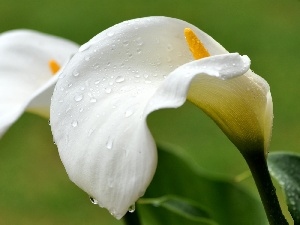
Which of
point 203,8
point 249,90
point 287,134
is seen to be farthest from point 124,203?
point 203,8

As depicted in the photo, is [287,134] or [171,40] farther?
[287,134]

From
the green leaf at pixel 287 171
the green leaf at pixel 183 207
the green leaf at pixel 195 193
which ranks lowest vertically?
the green leaf at pixel 195 193

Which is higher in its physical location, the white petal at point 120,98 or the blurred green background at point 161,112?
the white petal at point 120,98

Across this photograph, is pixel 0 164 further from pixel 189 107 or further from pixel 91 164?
pixel 91 164

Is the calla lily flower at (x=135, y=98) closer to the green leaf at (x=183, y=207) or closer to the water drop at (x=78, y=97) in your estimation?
the water drop at (x=78, y=97)

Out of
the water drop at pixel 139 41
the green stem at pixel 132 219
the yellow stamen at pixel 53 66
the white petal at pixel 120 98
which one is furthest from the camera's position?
the yellow stamen at pixel 53 66

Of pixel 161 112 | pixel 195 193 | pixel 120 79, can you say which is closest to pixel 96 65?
pixel 120 79

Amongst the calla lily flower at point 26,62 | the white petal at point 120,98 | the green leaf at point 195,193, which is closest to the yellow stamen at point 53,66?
the calla lily flower at point 26,62
